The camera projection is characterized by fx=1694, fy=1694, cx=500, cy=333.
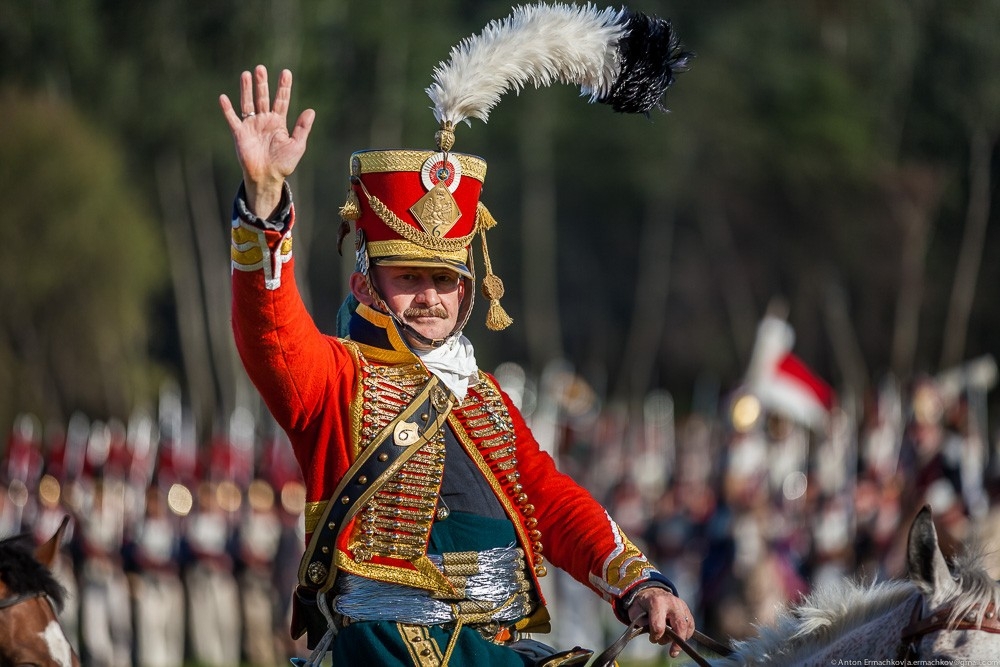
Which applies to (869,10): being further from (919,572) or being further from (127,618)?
(919,572)

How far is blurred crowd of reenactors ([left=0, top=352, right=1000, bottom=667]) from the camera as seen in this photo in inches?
565

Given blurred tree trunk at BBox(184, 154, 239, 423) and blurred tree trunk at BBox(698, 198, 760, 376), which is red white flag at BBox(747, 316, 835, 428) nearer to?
blurred tree trunk at BBox(184, 154, 239, 423)

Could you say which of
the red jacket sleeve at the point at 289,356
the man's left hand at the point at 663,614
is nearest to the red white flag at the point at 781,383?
the man's left hand at the point at 663,614

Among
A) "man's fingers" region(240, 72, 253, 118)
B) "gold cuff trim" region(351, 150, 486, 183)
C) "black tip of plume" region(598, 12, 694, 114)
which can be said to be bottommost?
"gold cuff trim" region(351, 150, 486, 183)

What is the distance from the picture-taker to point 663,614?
165 inches

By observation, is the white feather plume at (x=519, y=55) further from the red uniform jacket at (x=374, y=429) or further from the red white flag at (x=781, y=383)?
the red white flag at (x=781, y=383)

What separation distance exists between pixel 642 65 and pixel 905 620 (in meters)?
1.75

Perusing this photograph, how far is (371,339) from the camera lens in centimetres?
449

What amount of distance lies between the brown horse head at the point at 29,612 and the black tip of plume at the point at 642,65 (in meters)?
2.31

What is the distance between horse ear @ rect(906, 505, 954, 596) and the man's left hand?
2.62 feet

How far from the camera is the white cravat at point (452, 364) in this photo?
4.49m

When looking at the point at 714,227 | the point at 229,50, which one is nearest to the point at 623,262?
the point at 714,227

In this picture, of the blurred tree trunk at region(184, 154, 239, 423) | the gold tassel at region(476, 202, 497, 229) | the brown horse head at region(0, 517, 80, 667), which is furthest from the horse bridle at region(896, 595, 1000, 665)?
the blurred tree trunk at region(184, 154, 239, 423)

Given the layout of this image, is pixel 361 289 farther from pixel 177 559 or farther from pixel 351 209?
pixel 177 559
